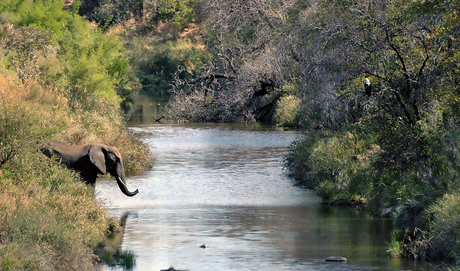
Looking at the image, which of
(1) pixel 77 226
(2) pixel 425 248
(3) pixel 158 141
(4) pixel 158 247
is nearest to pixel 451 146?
(2) pixel 425 248

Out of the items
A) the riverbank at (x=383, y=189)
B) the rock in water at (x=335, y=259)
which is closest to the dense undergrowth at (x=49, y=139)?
the rock in water at (x=335, y=259)

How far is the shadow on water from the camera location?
1792 cm

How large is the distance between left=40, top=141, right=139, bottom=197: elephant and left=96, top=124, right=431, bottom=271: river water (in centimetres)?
92

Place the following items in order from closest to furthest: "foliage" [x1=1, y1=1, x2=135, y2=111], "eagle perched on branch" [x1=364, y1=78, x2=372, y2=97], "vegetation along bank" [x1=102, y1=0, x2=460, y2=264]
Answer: "vegetation along bank" [x1=102, y1=0, x2=460, y2=264], "eagle perched on branch" [x1=364, y1=78, x2=372, y2=97], "foliage" [x1=1, y1=1, x2=135, y2=111]

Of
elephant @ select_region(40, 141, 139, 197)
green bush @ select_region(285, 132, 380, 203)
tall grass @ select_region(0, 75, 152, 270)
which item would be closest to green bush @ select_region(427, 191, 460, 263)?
green bush @ select_region(285, 132, 380, 203)

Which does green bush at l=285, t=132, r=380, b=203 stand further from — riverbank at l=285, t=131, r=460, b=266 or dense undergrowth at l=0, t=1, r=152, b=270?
dense undergrowth at l=0, t=1, r=152, b=270

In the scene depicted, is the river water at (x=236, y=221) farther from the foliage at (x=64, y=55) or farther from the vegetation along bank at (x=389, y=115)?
the foliage at (x=64, y=55)

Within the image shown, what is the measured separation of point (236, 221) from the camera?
2262 cm

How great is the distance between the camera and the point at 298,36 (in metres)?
27.4

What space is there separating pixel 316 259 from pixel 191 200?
8.78 metres

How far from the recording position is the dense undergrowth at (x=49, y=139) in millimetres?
15383

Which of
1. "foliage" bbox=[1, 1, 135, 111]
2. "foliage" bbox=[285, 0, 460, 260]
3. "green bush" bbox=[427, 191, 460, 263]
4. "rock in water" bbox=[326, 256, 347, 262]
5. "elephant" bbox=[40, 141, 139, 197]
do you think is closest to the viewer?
"green bush" bbox=[427, 191, 460, 263]

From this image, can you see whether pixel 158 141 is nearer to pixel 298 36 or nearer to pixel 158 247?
pixel 298 36

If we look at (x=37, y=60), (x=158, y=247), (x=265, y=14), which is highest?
(x=265, y=14)
